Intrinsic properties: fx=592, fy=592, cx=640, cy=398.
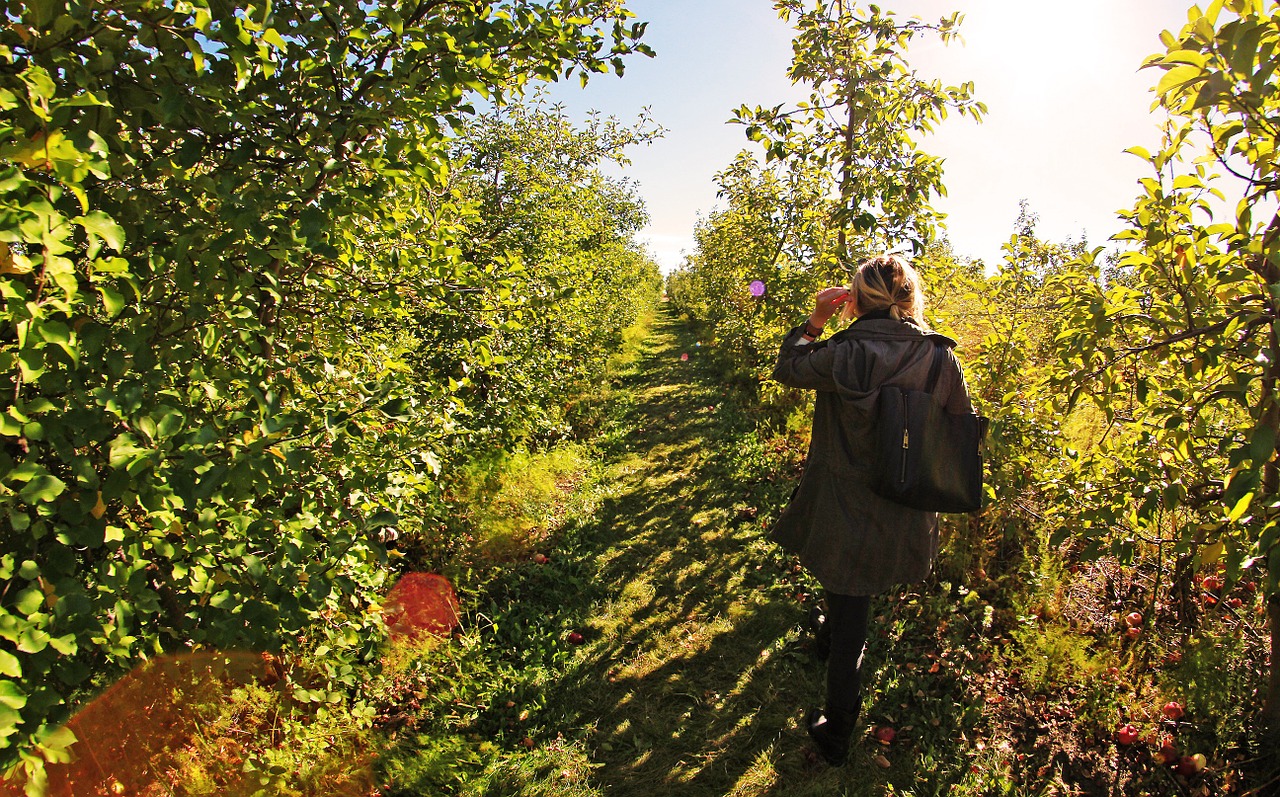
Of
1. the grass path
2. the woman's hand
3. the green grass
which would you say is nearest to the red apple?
the green grass

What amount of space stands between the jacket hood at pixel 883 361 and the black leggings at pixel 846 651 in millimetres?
903

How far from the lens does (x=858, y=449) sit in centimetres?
255

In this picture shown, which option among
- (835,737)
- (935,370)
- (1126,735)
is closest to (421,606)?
(835,737)

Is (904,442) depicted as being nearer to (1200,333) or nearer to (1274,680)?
(1200,333)

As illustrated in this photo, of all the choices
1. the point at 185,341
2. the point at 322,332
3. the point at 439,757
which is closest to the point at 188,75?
the point at 185,341

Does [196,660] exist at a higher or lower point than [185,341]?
lower

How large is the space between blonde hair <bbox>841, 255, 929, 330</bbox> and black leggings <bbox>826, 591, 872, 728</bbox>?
1.25 meters

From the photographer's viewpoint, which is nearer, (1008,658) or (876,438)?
(876,438)

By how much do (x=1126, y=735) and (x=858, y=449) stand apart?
1.78 metres

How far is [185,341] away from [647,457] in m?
5.55

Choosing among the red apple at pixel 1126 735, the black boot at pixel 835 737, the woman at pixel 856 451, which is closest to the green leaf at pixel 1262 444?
the woman at pixel 856 451

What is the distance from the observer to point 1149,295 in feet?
8.14

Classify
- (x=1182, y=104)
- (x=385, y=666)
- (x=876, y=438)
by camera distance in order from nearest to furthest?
(x=1182, y=104) → (x=876, y=438) → (x=385, y=666)

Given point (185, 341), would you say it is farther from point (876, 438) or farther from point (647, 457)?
point (647, 457)
